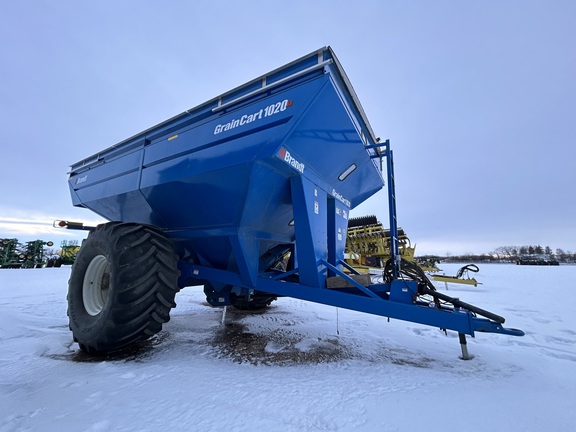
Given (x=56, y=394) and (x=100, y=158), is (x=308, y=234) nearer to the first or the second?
(x=56, y=394)

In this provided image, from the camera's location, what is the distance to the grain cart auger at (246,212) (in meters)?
2.46

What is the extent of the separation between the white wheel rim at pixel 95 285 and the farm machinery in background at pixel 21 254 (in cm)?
1639

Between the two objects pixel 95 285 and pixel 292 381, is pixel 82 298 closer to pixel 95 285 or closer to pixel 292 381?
pixel 95 285

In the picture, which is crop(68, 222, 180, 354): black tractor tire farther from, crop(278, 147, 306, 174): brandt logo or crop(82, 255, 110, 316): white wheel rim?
crop(278, 147, 306, 174): brandt logo

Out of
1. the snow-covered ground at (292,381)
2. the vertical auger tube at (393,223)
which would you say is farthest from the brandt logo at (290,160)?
the snow-covered ground at (292,381)

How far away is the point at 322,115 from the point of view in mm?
2578

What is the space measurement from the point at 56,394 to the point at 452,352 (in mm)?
3257

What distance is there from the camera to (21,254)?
58.0 feet

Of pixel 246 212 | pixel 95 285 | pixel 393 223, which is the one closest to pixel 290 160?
pixel 246 212

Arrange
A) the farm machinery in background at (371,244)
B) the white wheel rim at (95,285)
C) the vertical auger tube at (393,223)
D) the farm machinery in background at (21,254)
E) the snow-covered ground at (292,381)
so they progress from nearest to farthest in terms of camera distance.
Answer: the snow-covered ground at (292,381)
the vertical auger tube at (393,223)
the white wheel rim at (95,285)
the farm machinery in background at (371,244)
the farm machinery in background at (21,254)

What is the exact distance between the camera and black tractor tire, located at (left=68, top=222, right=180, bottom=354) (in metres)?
2.47

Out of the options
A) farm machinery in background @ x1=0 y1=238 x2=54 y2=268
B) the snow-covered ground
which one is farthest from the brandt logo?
farm machinery in background @ x1=0 y1=238 x2=54 y2=268

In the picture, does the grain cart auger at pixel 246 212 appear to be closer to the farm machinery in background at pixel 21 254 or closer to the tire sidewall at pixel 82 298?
the tire sidewall at pixel 82 298

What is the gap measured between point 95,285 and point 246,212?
2.03m
